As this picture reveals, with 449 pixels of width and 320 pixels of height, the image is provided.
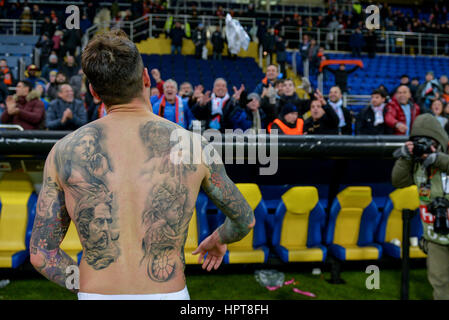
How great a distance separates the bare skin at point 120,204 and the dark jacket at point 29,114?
4056mm

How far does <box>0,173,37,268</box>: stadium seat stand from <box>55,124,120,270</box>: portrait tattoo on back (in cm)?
319

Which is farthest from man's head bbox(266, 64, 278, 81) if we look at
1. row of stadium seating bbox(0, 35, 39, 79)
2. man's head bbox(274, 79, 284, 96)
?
row of stadium seating bbox(0, 35, 39, 79)

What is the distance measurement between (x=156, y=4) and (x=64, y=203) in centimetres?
1746

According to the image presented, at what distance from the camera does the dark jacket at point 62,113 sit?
522cm

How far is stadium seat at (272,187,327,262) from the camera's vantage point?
15.1ft

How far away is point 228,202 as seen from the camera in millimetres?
1715

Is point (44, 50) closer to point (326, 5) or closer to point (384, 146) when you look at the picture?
point (384, 146)

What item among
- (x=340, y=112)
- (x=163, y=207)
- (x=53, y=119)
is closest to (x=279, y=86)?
(x=340, y=112)

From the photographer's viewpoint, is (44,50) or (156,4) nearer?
(44,50)

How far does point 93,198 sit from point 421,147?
9.32 ft

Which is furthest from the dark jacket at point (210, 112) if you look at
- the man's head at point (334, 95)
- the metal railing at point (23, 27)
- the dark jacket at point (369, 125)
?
the metal railing at point (23, 27)

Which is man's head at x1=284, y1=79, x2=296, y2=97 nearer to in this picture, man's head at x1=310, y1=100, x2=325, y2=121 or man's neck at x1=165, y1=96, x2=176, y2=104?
man's head at x1=310, y1=100, x2=325, y2=121
